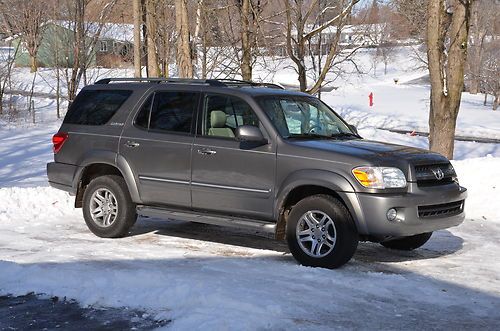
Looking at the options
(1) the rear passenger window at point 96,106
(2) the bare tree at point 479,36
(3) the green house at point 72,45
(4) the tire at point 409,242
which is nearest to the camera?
(4) the tire at point 409,242

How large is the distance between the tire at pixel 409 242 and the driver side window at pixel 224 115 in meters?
2.19

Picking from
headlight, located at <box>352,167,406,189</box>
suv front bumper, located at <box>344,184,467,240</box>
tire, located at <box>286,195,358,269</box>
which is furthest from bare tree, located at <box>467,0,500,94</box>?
A: tire, located at <box>286,195,358,269</box>

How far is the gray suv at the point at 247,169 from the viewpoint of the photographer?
22.8 ft

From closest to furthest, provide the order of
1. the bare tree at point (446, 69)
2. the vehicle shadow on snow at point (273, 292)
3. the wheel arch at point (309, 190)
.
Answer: the vehicle shadow on snow at point (273, 292), the wheel arch at point (309, 190), the bare tree at point (446, 69)

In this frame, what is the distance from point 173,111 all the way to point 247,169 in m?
1.40

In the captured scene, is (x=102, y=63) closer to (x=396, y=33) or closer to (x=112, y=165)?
(x=396, y=33)

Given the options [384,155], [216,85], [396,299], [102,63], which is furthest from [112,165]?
[102,63]

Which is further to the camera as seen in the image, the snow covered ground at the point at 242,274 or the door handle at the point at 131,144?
the door handle at the point at 131,144

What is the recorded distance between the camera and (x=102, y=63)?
56250 mm

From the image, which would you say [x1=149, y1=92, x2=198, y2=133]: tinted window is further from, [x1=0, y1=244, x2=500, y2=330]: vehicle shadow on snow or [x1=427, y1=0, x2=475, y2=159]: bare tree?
[x1=427, y1=0, x2=475, y2=159]: bare tree

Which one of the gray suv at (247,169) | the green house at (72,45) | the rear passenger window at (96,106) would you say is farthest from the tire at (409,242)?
the green house at (72,45)

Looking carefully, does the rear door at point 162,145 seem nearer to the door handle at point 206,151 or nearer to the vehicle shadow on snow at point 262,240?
the door handle at point 206,151

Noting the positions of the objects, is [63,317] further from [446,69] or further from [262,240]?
[446,69]

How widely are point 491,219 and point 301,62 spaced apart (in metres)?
9.42
